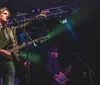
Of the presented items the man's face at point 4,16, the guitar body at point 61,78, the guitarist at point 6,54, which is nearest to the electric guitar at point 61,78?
the guitar body at point 61,78

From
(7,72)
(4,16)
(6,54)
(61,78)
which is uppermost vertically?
(4,16)

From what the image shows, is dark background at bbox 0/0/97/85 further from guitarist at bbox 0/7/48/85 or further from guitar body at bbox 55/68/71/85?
guitarist at bbox 0/7/48/85

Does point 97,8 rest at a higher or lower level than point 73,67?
higher

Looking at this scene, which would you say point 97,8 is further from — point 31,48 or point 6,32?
point 6,32

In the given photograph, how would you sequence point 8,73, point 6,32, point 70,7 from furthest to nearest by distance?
point 70,7 → point 6,32 → point 8,73

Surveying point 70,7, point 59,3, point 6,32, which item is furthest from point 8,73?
point 59,3

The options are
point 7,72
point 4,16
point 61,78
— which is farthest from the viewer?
point 61,78

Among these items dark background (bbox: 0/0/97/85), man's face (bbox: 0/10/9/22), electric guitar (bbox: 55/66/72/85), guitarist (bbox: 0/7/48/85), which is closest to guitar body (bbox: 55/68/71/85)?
electric guitar (bbox: 55/66/72/85)

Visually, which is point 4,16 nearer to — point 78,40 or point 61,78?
point 61,78

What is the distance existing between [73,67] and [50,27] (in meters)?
1.70

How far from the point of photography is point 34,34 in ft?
29.3

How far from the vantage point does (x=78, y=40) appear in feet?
30.7

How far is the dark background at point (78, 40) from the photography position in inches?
339

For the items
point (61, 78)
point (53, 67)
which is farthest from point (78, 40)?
point (61, 78)
